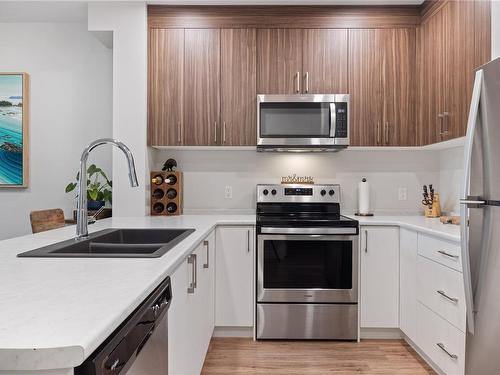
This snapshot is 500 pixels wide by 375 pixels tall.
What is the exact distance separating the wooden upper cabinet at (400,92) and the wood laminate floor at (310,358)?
1.50m

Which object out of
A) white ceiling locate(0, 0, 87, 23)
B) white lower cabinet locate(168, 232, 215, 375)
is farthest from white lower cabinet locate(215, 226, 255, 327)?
white ceiling locate(0, 0, 87, 23)

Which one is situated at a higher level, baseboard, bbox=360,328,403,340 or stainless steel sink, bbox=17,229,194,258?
stainless steel sink, bbox=17,229,194,258

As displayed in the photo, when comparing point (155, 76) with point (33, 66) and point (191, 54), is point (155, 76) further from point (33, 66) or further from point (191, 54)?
point (33, 66)

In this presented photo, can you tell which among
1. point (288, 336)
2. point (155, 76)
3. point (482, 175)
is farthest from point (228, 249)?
point (482, 175)

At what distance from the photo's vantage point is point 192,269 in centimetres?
176

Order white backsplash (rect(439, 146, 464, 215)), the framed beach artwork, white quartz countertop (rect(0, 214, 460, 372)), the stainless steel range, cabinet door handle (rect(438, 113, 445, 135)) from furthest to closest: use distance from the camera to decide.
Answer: the framed beach artwork
white backsplash (rect(439, 146, 464, 215))
the stainless steel range
cabinet door handle (rect(438, 113, 445, 135))
white quartz countertop (rect(0, 214, 460, 372))

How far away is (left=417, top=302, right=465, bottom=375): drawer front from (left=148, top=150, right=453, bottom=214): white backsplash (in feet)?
3.73

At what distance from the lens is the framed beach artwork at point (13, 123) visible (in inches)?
132

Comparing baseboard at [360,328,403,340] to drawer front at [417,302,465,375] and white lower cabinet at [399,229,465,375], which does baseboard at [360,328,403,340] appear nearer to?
white lower cabinet at [399,229,465,375]

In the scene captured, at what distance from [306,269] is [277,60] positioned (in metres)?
1.59

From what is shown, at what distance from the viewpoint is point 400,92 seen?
3.06 metres

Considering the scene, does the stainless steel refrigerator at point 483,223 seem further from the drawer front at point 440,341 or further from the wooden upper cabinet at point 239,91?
the wooden upper cabinet at point 239,91

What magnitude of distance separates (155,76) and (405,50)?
1933 mm

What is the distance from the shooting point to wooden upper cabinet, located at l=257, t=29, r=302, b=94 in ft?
10.1
